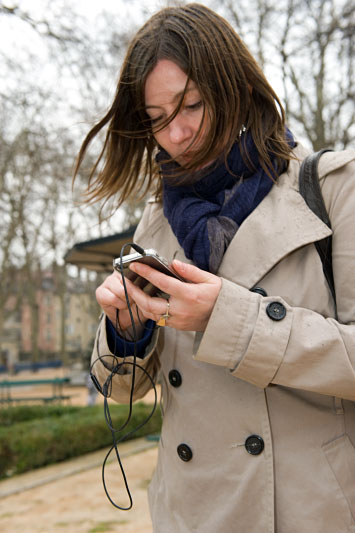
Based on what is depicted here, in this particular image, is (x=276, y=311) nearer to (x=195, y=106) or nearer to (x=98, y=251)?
(x=195, y=106)

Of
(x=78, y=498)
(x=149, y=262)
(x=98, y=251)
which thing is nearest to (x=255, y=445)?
(x=149, y=262)

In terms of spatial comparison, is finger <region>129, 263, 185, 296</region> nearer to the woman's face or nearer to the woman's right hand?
the woman's right hand

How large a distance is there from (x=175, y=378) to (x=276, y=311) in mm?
414

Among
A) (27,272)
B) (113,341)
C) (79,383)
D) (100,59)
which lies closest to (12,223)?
(27,272)

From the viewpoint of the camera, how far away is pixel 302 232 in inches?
50.4

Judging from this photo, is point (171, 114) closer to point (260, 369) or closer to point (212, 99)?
point (212, 99)

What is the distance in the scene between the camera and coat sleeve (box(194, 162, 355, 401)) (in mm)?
1136

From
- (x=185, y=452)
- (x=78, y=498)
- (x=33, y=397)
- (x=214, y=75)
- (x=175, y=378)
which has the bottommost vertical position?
(x=33, y=397)

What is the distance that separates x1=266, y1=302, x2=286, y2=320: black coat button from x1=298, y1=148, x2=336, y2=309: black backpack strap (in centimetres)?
18

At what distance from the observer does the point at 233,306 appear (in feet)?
3.81

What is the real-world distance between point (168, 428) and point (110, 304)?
40 cm

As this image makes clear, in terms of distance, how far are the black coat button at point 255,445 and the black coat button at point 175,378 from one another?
265 mm

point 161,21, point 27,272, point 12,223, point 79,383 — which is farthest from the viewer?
point 27,272

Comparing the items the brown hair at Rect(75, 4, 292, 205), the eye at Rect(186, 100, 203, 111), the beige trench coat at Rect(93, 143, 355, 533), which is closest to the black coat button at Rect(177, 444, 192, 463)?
the beige trench coat at Rect(93, 143, 355, 533)
